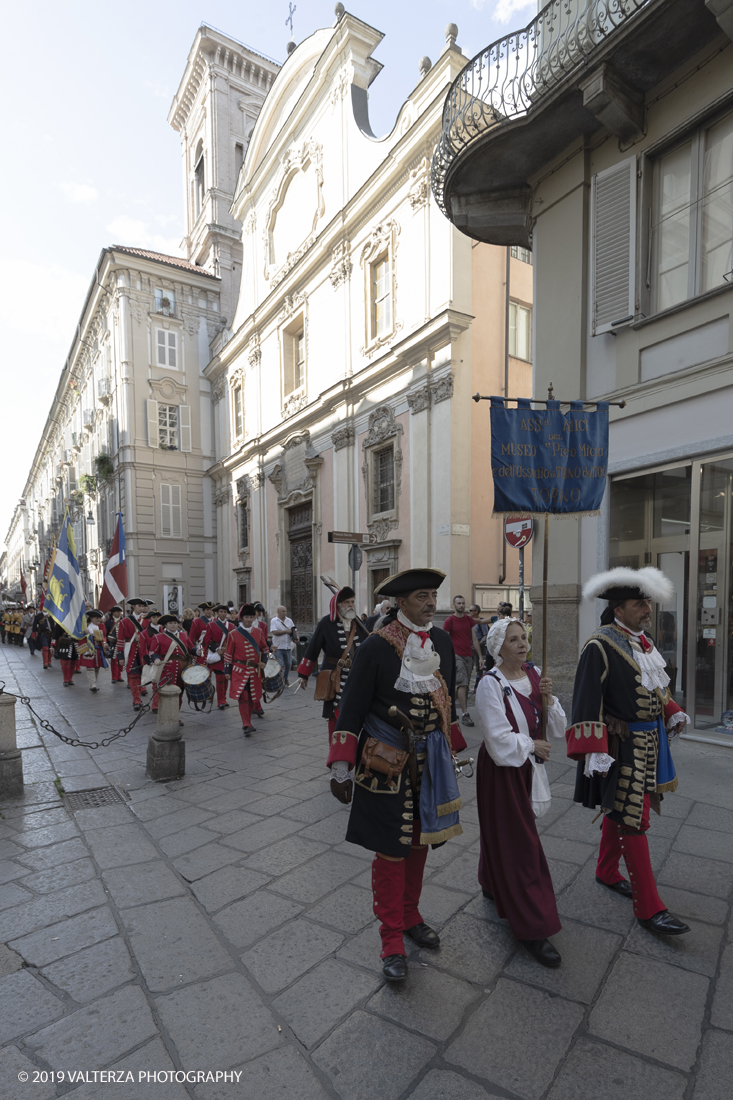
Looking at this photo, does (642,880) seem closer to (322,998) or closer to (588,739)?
(588,739)

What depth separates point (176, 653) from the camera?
959 centimetres

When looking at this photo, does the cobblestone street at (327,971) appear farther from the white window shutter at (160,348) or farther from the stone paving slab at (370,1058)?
the white window shutter at (160,348)

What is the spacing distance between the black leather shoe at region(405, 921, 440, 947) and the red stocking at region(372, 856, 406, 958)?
0.80ft

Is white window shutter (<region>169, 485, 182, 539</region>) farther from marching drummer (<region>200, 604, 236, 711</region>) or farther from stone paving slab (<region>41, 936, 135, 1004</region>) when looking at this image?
stone paving slab (<region>41, 936, 135, 1004</region>)

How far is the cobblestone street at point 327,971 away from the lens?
2.31 m

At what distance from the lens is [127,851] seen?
4.39m

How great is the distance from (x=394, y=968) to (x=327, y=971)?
1.13ft

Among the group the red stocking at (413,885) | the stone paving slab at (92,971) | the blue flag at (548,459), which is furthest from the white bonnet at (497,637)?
the stone paving slab at (92,971)

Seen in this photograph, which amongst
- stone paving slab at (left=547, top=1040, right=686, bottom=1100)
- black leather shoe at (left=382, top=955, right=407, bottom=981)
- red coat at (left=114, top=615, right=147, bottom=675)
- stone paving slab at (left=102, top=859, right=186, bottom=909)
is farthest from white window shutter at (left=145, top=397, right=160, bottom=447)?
stone paving slab at (left=547, top=1040, right=686, bottom=1100)

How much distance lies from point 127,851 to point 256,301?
22.6 metres

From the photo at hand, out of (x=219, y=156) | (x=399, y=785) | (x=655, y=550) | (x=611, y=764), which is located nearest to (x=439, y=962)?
(x=399, y=785)

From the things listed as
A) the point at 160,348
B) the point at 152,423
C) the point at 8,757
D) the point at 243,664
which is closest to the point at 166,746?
Result: the point at 8,757

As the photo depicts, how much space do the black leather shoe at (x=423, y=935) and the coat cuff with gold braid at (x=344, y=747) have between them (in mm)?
932

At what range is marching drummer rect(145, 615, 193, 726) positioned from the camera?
9461 mm
